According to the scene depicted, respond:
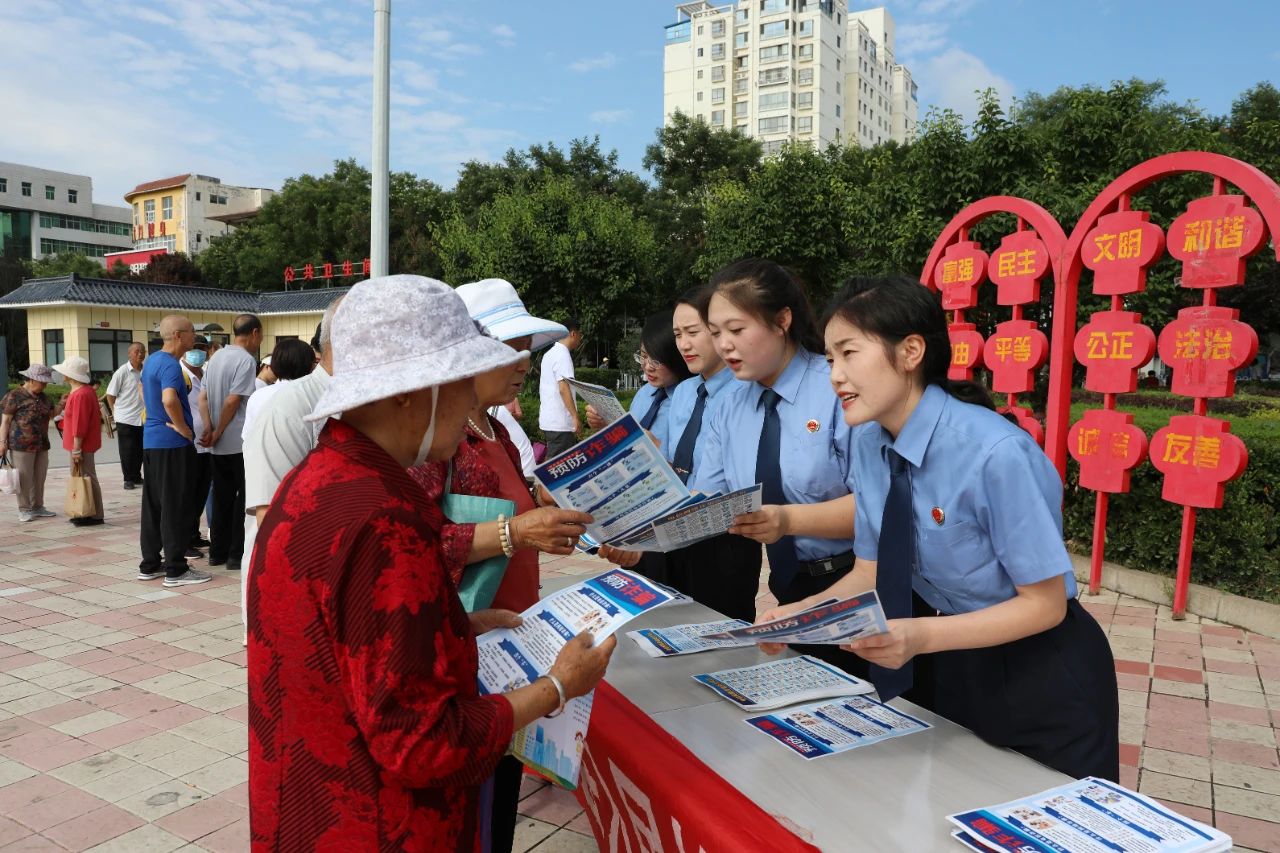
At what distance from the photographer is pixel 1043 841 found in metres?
1.20

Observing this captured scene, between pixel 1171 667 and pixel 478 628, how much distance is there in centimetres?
380

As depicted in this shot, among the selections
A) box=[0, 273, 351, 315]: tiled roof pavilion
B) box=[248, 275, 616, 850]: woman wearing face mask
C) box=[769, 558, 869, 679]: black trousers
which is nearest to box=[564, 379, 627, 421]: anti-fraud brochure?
box=[769, 558, 869, 679]: black trousers

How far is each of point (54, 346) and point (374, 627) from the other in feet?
95.9

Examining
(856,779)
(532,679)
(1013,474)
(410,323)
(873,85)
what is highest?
(873,85)

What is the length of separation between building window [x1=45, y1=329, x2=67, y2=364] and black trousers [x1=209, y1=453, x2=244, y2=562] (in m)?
23.0

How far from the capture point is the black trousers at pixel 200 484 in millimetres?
5715

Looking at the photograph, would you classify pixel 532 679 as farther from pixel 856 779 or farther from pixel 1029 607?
pixel 1029 607

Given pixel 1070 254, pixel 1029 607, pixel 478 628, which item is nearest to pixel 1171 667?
pixel 1070 254

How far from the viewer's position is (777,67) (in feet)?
193

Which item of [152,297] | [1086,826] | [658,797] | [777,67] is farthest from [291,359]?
[777,67]

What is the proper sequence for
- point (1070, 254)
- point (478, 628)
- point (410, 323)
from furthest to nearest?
Answer: point (1070, 254) → point (478, 628) → point (410, 323)

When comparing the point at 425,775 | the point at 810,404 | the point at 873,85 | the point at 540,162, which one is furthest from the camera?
the point at 873,85

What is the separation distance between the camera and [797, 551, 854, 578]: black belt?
225cm

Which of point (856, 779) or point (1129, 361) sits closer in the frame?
point (856, 779)
